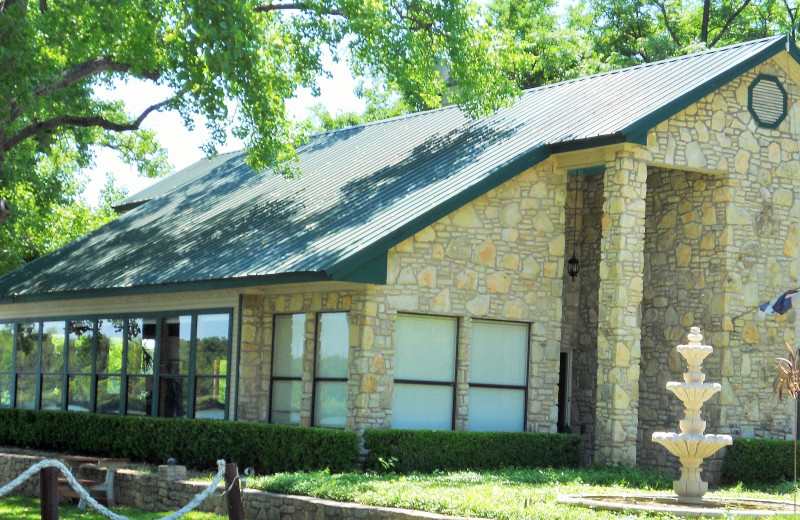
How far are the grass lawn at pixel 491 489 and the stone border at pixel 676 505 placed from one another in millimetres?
Answer: 229

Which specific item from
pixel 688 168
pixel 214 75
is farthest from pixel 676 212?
→ pixel 214 75

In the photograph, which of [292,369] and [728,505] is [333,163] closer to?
[292,369]

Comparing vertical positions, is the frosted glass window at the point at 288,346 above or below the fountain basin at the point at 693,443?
above

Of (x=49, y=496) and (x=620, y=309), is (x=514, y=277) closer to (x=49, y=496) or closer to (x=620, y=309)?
(x=620, y=309)

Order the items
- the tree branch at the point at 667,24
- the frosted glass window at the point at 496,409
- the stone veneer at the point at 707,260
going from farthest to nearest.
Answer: the tree branch at the point at 667,24 < the frosted glass window at the point at 496,409 < the stone veneer at the point at 707,260

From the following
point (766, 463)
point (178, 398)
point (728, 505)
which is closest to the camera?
point (728, 505)

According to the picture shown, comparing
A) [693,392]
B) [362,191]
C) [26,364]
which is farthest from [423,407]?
[26,364]

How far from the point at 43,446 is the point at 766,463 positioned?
13.6 m

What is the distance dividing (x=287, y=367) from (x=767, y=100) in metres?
9.04

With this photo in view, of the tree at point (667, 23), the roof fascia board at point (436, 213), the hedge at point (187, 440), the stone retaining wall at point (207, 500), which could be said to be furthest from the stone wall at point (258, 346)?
the tree at point (667, 23)

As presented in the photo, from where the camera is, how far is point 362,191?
777 inches

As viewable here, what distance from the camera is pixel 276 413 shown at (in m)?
19.3

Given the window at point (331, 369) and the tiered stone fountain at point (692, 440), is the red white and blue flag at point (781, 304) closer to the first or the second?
the tiered stone fountain at point (692, 440)

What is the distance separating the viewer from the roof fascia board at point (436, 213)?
53.0 ft
